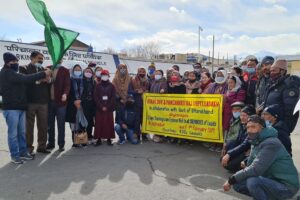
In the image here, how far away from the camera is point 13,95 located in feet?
18.8

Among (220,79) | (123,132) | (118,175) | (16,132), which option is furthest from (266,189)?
(123,132)

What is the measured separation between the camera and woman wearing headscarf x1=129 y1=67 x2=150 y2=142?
25.5 feet

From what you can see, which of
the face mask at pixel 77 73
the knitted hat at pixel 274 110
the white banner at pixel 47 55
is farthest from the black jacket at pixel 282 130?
the white banner at pixel 47 55

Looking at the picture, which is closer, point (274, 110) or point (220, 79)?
point (274, 110)

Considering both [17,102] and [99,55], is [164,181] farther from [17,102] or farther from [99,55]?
[99,55]

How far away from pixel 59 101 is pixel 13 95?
3.70ft

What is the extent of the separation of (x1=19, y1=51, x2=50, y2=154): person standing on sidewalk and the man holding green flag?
23 cm

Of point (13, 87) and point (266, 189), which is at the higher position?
point (13, 87)

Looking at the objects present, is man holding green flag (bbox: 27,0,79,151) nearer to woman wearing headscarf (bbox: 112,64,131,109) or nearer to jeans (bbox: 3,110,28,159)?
jeans (bbox: 3,110,28,159)

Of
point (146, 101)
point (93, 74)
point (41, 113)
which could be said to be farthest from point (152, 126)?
point (41, 113)

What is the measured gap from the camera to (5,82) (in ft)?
18.6

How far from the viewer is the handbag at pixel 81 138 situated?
7129 millimetres

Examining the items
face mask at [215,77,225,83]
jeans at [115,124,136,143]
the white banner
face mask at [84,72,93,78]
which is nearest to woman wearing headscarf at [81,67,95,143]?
face mask at [84,72,93,78]

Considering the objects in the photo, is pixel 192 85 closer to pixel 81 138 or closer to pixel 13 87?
pixel 81 138
